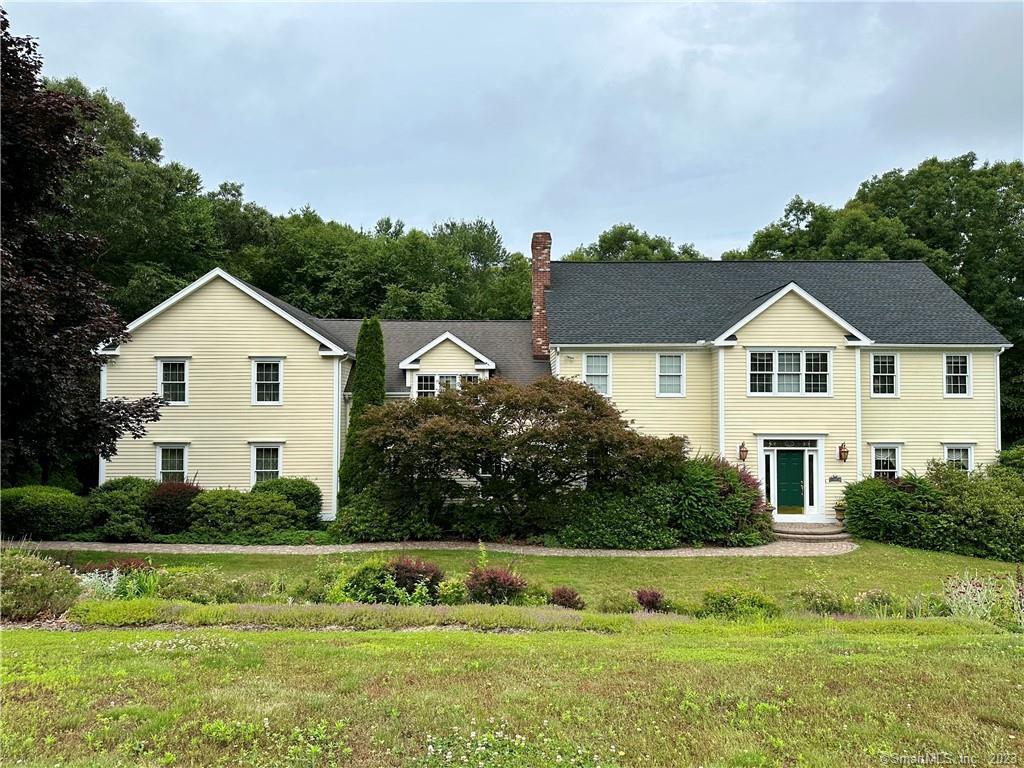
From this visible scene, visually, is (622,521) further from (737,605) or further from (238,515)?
(238,515)

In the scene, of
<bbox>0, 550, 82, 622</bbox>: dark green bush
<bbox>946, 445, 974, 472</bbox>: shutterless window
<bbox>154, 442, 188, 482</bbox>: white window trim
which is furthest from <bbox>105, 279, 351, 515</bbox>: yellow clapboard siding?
<bbox>946, 445, 974, 472</bbox>: shutterless window

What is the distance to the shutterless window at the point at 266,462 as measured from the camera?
2059 cm

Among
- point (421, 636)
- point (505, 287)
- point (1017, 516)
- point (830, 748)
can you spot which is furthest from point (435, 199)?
point (830, 748)

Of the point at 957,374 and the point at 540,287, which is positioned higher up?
the point at 540,287

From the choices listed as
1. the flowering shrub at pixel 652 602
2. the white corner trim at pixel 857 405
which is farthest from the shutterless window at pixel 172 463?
the white corner trim at pixel 857 405

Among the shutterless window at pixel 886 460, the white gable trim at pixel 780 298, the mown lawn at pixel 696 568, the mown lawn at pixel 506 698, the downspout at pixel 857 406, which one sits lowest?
the mown lawn at pixel 696 568

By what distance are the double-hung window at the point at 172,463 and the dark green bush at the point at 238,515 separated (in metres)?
2.73

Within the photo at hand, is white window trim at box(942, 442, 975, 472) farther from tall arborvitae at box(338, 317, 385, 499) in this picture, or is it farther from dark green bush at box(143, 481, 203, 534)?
dark green bush at box(143, 481, 203, 534)

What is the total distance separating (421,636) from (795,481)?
16905mm

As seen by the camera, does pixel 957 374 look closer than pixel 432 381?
Yes

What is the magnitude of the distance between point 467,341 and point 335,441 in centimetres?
716

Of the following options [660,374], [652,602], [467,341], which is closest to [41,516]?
[467,341]

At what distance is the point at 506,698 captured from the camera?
17.3ft

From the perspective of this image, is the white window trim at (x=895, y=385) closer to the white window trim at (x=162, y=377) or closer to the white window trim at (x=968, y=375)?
the white window trim at (x=968, y=375)
